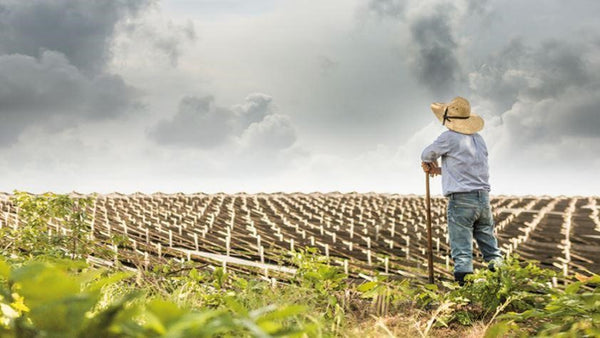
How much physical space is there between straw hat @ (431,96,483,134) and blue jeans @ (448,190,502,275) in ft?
1.89

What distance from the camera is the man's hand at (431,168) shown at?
495cm

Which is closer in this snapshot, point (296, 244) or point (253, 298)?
point (253, 298)

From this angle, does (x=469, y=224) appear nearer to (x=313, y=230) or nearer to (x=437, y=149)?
(x=437, y=149)

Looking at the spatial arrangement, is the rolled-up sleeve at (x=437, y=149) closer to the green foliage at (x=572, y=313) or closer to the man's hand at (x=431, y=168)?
the man's hand at (x=431, y=168)

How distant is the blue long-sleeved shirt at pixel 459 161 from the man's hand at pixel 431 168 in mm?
50

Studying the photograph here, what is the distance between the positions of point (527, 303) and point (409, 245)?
297 cm

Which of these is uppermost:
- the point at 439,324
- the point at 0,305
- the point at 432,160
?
the point at 432,160

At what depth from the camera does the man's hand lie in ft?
16.2

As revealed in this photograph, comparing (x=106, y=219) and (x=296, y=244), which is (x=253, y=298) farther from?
→ (x=106, y=219)

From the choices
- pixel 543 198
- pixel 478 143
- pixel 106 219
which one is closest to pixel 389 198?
pixel 543 198

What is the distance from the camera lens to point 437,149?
4.88m

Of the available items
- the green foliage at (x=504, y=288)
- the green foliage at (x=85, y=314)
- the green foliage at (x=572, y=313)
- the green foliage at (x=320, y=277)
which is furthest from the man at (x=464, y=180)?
the green foliage at (x=85, y=314)

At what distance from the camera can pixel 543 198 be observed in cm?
1267

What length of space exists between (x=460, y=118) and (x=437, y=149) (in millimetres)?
396
